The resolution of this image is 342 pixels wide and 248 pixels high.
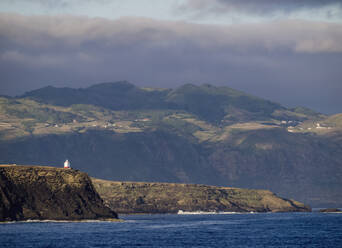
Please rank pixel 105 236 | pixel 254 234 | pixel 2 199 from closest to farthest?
pixel 105 236
pixel 254 234
pixel 2 199

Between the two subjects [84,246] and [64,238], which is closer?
[84,246]

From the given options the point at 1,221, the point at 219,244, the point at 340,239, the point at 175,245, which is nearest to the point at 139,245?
the point at 175,245

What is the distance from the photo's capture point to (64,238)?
15612 cm

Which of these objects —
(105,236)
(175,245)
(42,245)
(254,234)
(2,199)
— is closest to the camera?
(42,245)

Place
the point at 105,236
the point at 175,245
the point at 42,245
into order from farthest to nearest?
1. the point at 105,236
2. the point at 175,245
3. the point at 42,245

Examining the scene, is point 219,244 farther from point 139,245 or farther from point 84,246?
point 84,246

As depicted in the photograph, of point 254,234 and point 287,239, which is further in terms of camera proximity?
point 254,234

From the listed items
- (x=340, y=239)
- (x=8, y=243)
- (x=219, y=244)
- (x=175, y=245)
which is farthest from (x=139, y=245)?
(x=340, y=239)

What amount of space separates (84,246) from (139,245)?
14160mm

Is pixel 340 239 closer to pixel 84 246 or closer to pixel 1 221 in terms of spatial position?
pixel 84 246

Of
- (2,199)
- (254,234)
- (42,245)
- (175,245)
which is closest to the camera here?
(42,245)

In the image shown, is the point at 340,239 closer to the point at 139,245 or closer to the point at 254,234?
the point at 254,234

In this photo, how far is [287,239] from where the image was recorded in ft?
552

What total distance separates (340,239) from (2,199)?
97.8 m
